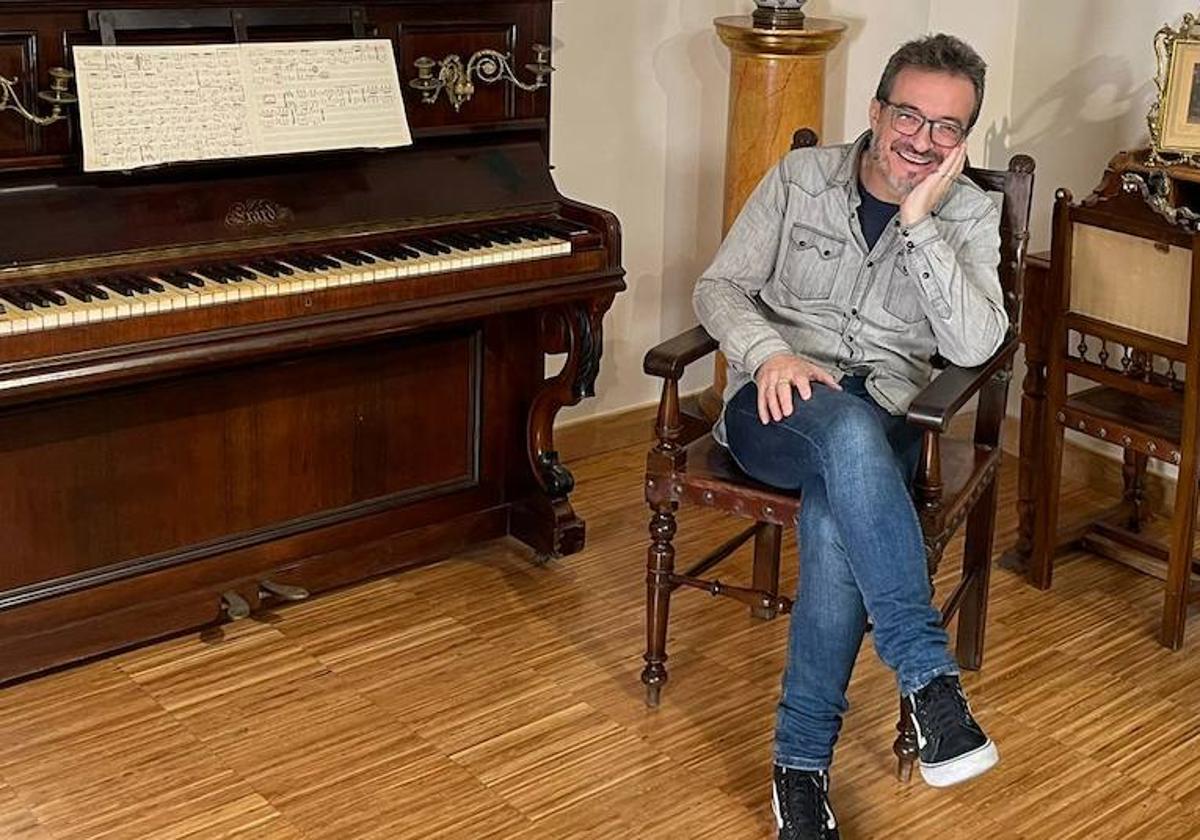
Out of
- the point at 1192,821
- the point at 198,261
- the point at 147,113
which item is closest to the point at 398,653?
the point at 198,261

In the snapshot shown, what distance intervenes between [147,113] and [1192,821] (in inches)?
84.6

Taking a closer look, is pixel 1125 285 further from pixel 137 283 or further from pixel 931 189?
pixel 137 283

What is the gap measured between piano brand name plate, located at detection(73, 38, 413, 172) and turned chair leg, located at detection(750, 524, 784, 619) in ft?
3.44

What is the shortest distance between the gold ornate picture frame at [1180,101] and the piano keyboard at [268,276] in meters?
1.26

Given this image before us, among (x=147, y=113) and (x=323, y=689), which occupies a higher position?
(x=147, y=113)

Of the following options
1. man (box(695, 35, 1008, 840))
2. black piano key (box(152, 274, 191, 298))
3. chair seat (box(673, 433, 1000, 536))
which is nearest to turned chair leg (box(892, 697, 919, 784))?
man (box(695, 35, 1008, 840))

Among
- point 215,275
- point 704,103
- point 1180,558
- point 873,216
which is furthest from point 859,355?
point 704,103

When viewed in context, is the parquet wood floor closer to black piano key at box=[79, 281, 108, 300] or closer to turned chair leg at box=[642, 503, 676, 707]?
turned chair leg at box=[642, 503, 676, 707]

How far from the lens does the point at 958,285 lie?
277 cm

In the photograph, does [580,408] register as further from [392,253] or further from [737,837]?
[737,837]

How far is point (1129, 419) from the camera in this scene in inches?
134

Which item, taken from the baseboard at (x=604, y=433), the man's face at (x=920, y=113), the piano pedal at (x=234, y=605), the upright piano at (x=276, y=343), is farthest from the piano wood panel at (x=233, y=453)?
the man's face at (x=920, y=113)

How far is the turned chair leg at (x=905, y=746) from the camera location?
9.09ft

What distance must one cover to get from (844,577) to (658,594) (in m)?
0.51
